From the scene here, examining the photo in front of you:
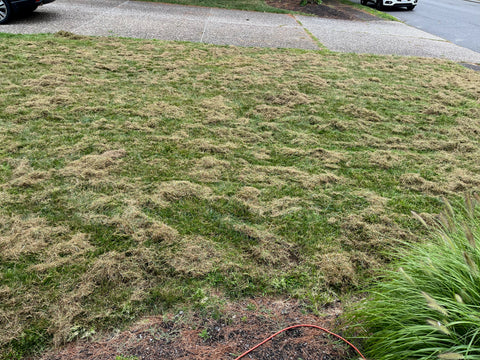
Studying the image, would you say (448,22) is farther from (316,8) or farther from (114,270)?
(114,270)

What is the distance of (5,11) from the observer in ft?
Result: 25.2

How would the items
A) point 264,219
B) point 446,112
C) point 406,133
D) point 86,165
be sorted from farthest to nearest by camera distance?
point 446,112 → point 406,133 → point 86,165 → point 264,219

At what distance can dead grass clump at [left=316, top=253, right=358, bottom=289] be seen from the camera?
244 cm

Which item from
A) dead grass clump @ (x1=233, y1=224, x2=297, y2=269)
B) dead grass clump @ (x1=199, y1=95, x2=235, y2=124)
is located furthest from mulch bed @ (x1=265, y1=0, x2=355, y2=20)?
dead grass clump @ (x1=233, y1=224, x2=297, y2=269)

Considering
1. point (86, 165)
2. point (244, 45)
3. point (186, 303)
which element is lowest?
point (186, 303)

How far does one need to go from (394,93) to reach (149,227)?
192 inches

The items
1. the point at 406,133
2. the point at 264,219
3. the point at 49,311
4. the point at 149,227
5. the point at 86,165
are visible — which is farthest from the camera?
the point at 406,133

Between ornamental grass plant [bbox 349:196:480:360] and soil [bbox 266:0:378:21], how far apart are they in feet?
40.3

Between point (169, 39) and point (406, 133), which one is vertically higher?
point (169, 39)

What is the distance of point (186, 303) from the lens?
7.25 feet

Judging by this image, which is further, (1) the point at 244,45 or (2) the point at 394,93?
(1) the point at 244,45

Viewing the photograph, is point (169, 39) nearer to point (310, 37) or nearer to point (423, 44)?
point (310, 37)

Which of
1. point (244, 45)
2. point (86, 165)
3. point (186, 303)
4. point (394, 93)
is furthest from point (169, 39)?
point (186, 303)

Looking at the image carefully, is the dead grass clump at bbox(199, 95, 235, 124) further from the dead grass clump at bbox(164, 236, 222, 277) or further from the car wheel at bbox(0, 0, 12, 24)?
the car wheel at bbox(0, 0, 12, 24)
